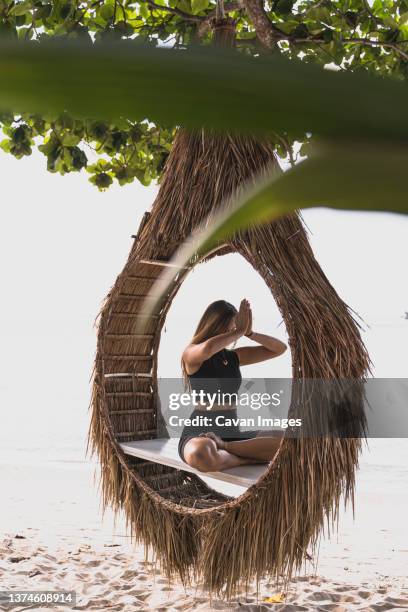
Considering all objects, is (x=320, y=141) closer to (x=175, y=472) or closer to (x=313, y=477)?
(x=313, y=477)

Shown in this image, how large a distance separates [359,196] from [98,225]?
14.4 meters

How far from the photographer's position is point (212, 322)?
2.62 meters

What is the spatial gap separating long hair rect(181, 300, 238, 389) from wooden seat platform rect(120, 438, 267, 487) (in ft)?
1.19

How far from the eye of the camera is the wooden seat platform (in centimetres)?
193

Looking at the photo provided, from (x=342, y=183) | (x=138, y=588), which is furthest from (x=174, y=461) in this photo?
(x=342, y=183)

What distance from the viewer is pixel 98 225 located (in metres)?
14.2

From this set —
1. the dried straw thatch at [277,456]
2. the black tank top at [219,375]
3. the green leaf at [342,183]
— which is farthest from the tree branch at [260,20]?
the green leaf at [342,183]

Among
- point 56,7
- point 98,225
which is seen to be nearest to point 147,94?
point 56,7

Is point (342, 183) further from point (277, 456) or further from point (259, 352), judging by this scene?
point (259, 352)

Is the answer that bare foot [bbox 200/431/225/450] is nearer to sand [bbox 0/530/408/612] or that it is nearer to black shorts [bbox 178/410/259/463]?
black shorts [bbox 178/410/259/463]

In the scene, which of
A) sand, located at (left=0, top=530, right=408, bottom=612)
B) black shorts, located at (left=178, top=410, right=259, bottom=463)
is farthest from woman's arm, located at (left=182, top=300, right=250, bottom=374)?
sand, located at (left=0, top=530, right=408, bottom=612)

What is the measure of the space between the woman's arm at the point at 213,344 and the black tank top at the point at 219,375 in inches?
1.7

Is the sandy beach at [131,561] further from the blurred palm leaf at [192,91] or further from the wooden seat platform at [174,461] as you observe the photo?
the blurred palm leaf at [192,91]

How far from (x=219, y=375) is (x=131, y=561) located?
1.04 m
